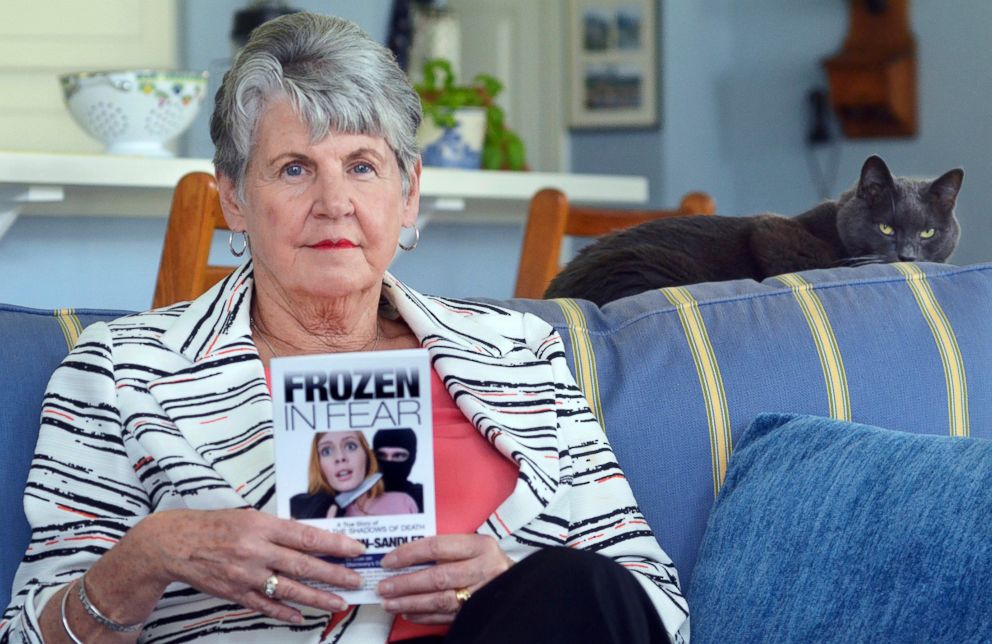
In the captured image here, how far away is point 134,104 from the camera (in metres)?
2.55


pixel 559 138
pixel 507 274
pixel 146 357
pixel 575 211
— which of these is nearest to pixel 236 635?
pixel 146 357

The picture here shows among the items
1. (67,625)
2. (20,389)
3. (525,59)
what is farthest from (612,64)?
(67,625)

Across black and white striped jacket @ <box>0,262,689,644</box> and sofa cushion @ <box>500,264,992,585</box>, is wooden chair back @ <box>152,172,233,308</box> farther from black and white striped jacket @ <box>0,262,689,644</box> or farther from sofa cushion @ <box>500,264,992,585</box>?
sofa cushion @ <box>500,264,992,585</box>

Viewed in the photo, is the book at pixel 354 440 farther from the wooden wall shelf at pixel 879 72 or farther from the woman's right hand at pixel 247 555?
the wooden wall shelf at pixel 879 72

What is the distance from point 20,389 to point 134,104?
1.34 meters

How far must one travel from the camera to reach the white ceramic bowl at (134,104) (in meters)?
2.53

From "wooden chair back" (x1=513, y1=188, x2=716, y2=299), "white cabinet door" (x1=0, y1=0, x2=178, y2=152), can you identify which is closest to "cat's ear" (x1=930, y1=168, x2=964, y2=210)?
"wooden chair back" (x1=513, y1=188, x2=716, y2=299)

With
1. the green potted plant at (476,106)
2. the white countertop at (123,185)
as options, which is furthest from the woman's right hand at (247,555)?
the green potted plant at (476,106)

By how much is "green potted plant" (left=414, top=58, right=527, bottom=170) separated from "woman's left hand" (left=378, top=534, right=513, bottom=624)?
217cm

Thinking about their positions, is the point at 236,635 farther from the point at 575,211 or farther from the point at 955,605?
the point at 575,211

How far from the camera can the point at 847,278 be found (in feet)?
5.31

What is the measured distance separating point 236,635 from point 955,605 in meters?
0.65

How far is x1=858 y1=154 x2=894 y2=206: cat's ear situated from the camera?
1.85 meters

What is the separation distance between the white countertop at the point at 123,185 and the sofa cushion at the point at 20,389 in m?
1.06
